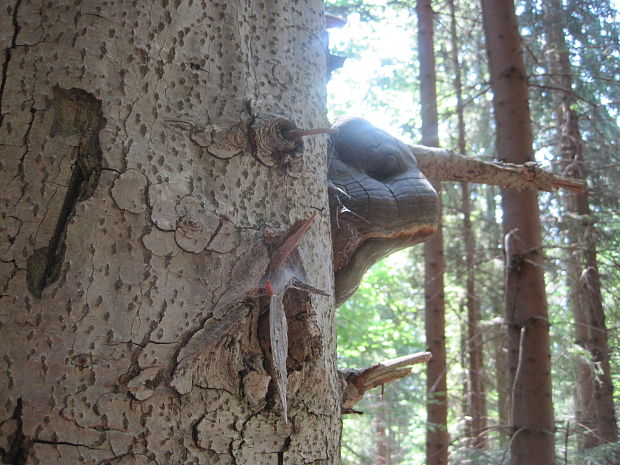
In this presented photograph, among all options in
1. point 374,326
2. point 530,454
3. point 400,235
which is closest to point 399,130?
point 374,326

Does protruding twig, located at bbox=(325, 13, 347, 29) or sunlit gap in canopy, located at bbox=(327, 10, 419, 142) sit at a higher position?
sunlit gap in canopy, located at bbox=(327, 10, 419, 142)

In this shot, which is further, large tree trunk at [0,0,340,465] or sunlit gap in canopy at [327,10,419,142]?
sunlit gap in canopy at [327,10,419,142]

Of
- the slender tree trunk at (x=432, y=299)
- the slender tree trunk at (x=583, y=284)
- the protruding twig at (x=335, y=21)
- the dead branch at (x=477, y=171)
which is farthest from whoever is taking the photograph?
the slender tree trunk at (x=432, y=299)

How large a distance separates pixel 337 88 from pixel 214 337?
11.0 metres

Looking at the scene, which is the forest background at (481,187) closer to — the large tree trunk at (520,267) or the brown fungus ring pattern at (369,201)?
the large tree trunk at (520,267)

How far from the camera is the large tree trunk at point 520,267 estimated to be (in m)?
3.96

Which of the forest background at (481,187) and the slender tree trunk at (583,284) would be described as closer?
the slender tree trunk at (583,284)

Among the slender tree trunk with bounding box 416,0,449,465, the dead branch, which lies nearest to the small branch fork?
the dead branch

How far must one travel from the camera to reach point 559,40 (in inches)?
316

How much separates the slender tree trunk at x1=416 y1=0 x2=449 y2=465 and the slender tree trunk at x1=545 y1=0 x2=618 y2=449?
1569 mm

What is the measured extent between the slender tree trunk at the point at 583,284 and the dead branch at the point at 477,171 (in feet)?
12.4

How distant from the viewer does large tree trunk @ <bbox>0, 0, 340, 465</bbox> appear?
911mm

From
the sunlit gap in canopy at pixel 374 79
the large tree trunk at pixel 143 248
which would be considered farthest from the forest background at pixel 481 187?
the large tree trunk at pixel 143 248

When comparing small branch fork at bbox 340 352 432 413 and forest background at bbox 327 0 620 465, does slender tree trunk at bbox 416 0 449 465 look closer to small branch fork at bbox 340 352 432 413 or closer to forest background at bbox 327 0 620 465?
forest background at bbox 327 0 620 465
